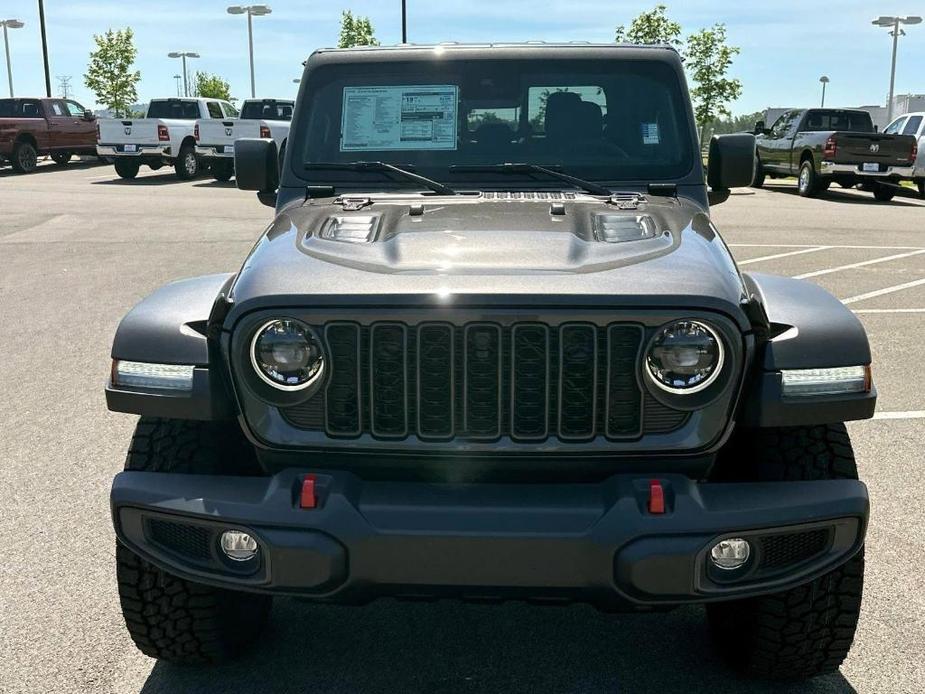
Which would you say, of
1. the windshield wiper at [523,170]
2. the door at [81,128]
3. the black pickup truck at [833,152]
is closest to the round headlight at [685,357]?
the windshield wiper at [523,170]

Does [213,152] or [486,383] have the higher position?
[486,383]

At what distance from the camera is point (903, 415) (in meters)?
6.01

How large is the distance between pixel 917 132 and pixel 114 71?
4077 cm

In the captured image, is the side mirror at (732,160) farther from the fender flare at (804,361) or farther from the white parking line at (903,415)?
the white parking line at (903,415)

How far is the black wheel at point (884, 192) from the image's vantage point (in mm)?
22188

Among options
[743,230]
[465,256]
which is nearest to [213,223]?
[743,230]

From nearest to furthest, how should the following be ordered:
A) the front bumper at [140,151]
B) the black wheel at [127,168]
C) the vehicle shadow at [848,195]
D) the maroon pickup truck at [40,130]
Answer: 1. the vehicle shadow at [848,195]
2. the front bumper at [140,151]
3. the black wheel at [127,168]
4. the maroon pickup truck at [40,130]

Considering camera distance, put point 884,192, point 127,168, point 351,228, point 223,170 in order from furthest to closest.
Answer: point 127,168, point 223,170, point 884,192, point 351,228

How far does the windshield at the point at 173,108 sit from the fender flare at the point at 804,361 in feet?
85.1

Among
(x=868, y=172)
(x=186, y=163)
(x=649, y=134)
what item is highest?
(x=649, y=134)

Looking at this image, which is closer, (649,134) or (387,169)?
(387,169)

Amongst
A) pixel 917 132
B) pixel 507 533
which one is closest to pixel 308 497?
pixel 507 533

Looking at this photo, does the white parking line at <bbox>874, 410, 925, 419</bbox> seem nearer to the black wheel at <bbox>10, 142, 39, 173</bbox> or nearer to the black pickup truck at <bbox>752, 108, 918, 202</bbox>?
the black pickup truck at <bbox>752, 108, 918, 202</bbox>

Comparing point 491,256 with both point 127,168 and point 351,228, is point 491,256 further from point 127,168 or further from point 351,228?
point 127,168
